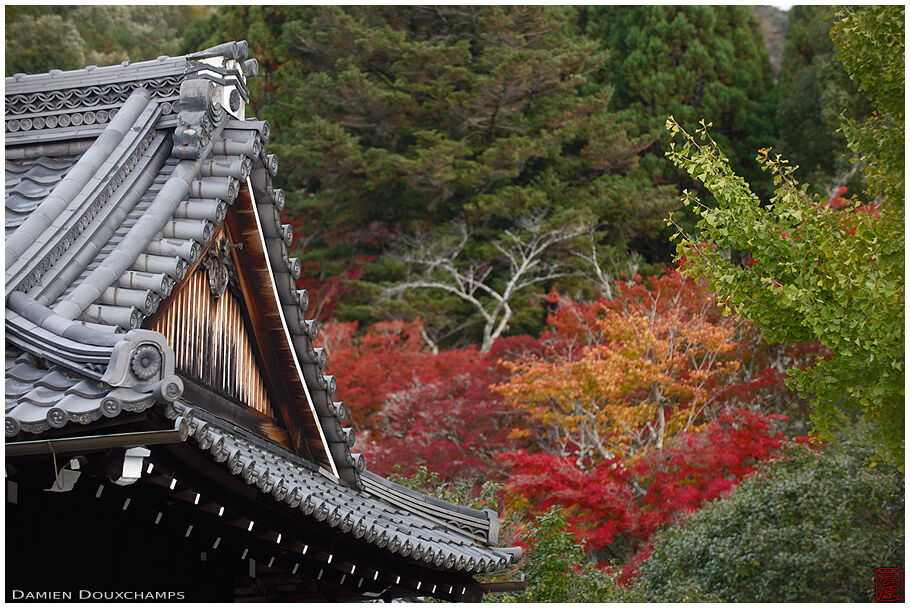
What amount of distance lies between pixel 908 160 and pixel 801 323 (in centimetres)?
126

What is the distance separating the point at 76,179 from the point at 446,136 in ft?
57.0

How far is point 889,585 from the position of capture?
9406 mm

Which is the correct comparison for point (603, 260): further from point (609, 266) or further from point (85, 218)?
point (85, 218)

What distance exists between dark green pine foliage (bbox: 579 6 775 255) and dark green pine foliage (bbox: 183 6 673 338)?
1.16 m

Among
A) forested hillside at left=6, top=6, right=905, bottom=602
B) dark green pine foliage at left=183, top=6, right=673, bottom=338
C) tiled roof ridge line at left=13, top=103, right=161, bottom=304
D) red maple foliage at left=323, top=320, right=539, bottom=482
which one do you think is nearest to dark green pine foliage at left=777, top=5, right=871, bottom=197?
forested hillside at left=6, top=6, right=905, bottom=602

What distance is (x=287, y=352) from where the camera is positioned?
16.8ft

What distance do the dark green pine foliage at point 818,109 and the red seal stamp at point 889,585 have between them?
10.8 meters

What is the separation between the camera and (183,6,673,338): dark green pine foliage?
20469mm

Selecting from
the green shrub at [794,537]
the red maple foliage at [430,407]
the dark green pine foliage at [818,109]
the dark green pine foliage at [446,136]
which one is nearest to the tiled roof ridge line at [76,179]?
the green shrub at [794,537]

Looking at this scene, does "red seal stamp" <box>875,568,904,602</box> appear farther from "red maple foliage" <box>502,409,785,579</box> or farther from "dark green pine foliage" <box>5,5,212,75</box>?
"dark green pine foliage" <box>5,5,212,75</box>

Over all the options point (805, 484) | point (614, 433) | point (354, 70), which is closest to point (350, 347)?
point (614, 433)

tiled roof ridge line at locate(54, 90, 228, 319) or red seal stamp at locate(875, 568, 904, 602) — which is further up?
tiled roof ridge line at locate(54, 90, 228, 319)

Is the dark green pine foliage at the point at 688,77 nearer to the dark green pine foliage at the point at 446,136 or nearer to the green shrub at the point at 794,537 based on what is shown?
the dark green pine foliage at the point at 446,136

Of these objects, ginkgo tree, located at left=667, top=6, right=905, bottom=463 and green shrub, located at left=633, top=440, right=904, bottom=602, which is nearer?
ginkgo tree, located at left=667, top=6, right=905, bottom=463
